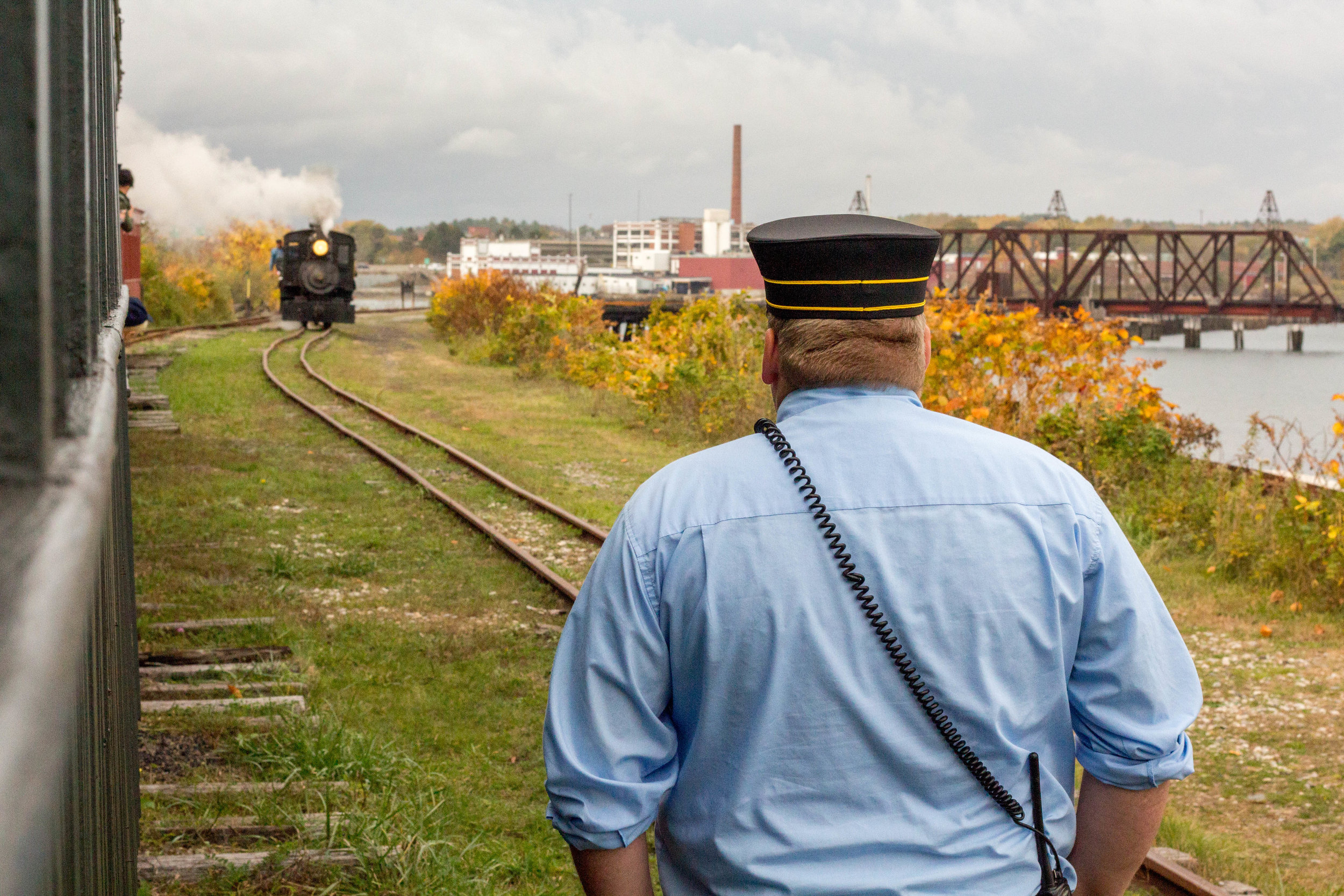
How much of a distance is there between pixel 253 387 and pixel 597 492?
1045 centimetres

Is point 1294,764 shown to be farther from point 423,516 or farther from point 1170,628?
point 423,516

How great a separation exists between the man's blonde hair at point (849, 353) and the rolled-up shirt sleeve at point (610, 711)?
39 centimetres

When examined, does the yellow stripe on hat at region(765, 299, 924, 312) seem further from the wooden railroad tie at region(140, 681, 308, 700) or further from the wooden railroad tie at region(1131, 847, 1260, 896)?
the wooden railroad tie at region(140, 681, 308, 700)

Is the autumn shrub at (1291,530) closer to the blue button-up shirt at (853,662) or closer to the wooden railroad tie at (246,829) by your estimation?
the wooden railroad tie at (246,829)

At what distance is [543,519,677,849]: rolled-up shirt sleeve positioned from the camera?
196 centimetres

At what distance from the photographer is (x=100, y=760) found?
2199 millimetres

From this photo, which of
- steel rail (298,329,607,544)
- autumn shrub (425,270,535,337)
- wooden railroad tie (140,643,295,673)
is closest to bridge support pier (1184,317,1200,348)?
autumn shrub (425,270,535,337)

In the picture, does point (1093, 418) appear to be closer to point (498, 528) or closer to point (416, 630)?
point (498, 528)

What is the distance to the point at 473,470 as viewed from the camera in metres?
13.4

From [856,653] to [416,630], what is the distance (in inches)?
240

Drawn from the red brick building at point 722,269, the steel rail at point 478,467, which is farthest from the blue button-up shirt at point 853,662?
the red brick building at point 722,269

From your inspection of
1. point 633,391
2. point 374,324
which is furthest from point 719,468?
point 374,324

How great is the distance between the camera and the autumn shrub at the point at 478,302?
33.3 meters

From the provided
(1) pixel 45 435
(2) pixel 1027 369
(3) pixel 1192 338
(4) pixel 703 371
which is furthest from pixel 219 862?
(3) pixel 1192 338
